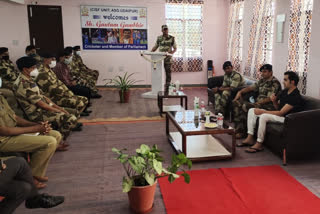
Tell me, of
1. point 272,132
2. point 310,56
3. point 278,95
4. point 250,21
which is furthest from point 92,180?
point 250,21

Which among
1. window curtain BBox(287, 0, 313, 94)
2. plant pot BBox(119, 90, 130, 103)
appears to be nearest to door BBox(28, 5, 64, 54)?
plant pot BBox(119, 90, 130, 103)

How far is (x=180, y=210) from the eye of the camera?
2.44 m

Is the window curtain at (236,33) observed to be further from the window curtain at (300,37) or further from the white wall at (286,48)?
the window curtain at (300,37)

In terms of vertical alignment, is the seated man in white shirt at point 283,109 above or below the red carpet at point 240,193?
above

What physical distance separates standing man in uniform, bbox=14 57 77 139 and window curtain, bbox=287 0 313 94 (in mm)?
3543

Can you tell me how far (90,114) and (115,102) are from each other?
1.15m

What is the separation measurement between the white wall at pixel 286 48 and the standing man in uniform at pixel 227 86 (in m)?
0.73

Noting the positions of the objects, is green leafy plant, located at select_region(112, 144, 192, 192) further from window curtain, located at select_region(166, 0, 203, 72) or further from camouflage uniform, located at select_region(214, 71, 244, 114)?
window curtain, located at select_region(166, 0, 203, 72)

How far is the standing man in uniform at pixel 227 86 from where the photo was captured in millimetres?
5137

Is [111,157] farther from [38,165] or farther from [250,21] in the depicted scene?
[250,21]

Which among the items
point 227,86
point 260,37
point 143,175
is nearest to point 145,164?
point 143,175

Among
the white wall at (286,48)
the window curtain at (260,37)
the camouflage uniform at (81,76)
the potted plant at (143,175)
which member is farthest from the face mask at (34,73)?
the window curtain at (260,37)

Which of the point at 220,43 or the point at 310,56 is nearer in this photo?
the point at 310,56

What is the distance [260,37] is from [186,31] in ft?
9.04
